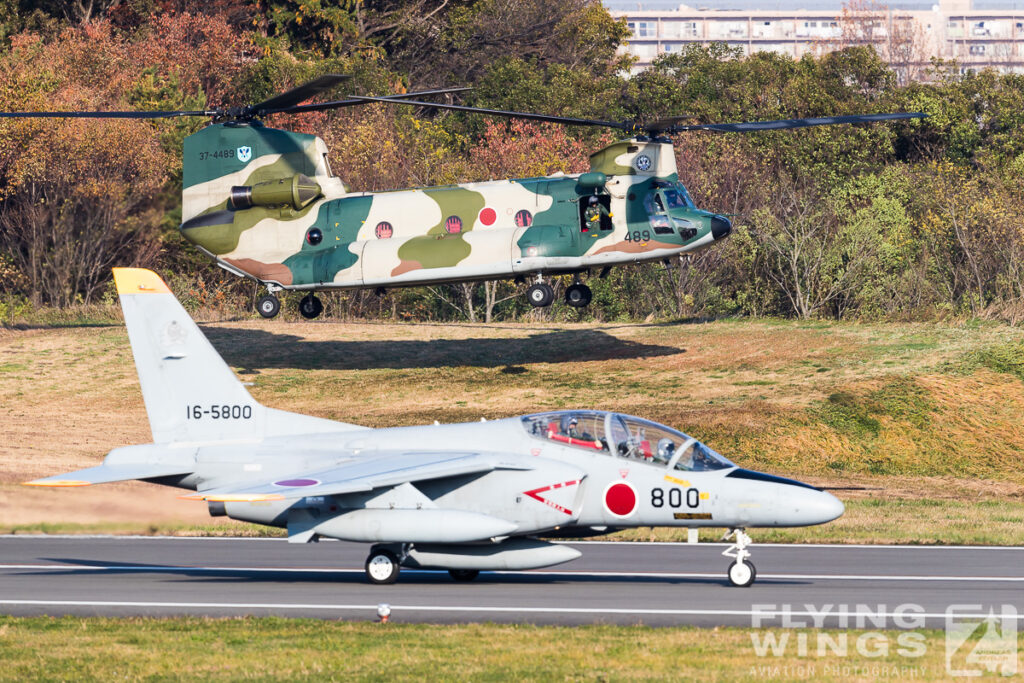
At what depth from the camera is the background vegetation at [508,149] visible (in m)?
54.8

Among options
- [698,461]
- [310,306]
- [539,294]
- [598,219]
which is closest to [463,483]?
[698,461]

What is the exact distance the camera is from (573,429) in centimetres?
1844

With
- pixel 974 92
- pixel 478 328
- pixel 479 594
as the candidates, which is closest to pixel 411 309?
pixel 478 328

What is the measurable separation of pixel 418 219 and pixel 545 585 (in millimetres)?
20604

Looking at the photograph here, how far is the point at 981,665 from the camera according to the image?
13.2 m

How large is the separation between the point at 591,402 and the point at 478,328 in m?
11.6

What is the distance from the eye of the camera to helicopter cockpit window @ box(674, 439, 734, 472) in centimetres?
1797

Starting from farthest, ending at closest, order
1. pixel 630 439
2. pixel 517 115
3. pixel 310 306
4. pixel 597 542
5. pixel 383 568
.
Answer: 1. pixel 310 306
2. pixel 517 115
3. pixel 597 542
4. pixel 383 568
5. pixel 630 439

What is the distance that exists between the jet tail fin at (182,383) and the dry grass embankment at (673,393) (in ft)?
12.0

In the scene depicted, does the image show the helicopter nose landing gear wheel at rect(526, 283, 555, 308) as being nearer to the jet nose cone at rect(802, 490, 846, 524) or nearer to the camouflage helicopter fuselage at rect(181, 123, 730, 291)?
the camouflage helicopter fuselage at rect(181, 123, 730, 291)

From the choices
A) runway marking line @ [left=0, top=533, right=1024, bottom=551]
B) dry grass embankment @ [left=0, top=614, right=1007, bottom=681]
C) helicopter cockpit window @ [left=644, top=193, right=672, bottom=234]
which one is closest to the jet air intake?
helicopter cockpit window @ [left=644, top=193, right=672, bottom=234]

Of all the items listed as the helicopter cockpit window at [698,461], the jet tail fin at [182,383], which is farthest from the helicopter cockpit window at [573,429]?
the jet tail fin at [182,383]

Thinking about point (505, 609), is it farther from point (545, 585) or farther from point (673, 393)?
point (673, 393)

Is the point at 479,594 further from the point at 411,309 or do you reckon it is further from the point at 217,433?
the point at 411,309
